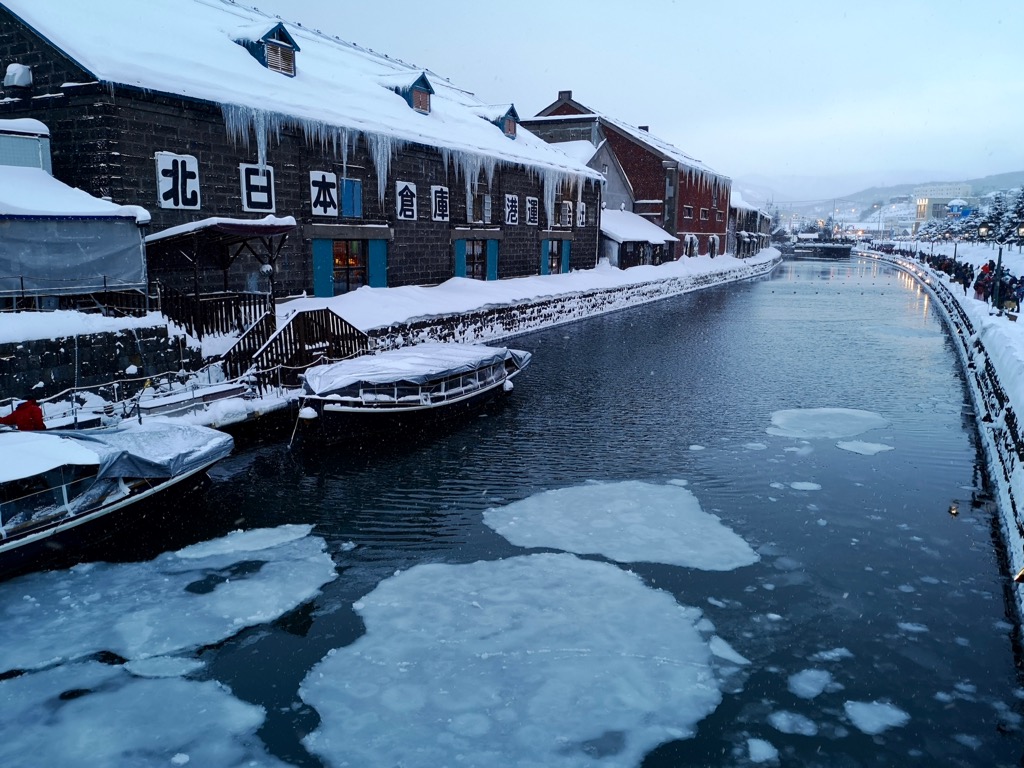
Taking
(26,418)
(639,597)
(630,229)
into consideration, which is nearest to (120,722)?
(639,597)

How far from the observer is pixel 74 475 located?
33.9ft

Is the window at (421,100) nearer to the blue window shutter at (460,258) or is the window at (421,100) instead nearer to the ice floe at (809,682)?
the blue window shutter at (460,258)

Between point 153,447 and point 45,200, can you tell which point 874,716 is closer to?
point 153,447

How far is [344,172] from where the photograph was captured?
25.9 m

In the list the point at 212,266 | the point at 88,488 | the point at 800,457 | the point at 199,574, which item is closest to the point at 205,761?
the point at 199,574

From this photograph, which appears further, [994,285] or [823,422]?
[994,285]

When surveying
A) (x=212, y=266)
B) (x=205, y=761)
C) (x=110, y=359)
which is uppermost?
(x=212, y=266)

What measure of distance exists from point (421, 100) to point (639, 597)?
93.2ft

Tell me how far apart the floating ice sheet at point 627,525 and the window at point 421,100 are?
79.8ft

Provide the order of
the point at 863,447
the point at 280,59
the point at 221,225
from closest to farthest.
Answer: the point at 863,447 → the point at 221,225 → the point at 280,59

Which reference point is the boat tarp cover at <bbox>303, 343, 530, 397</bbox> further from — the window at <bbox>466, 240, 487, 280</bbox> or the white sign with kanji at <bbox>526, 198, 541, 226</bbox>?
the white sign with kanji at <bbox>526, 198, 541, 226</bbox>

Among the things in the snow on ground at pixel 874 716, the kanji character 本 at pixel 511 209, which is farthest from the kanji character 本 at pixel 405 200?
the snow on ground at pixel 874 716

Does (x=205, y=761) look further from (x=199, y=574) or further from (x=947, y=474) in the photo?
(x=947, y=474)

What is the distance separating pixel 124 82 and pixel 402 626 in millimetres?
17099
